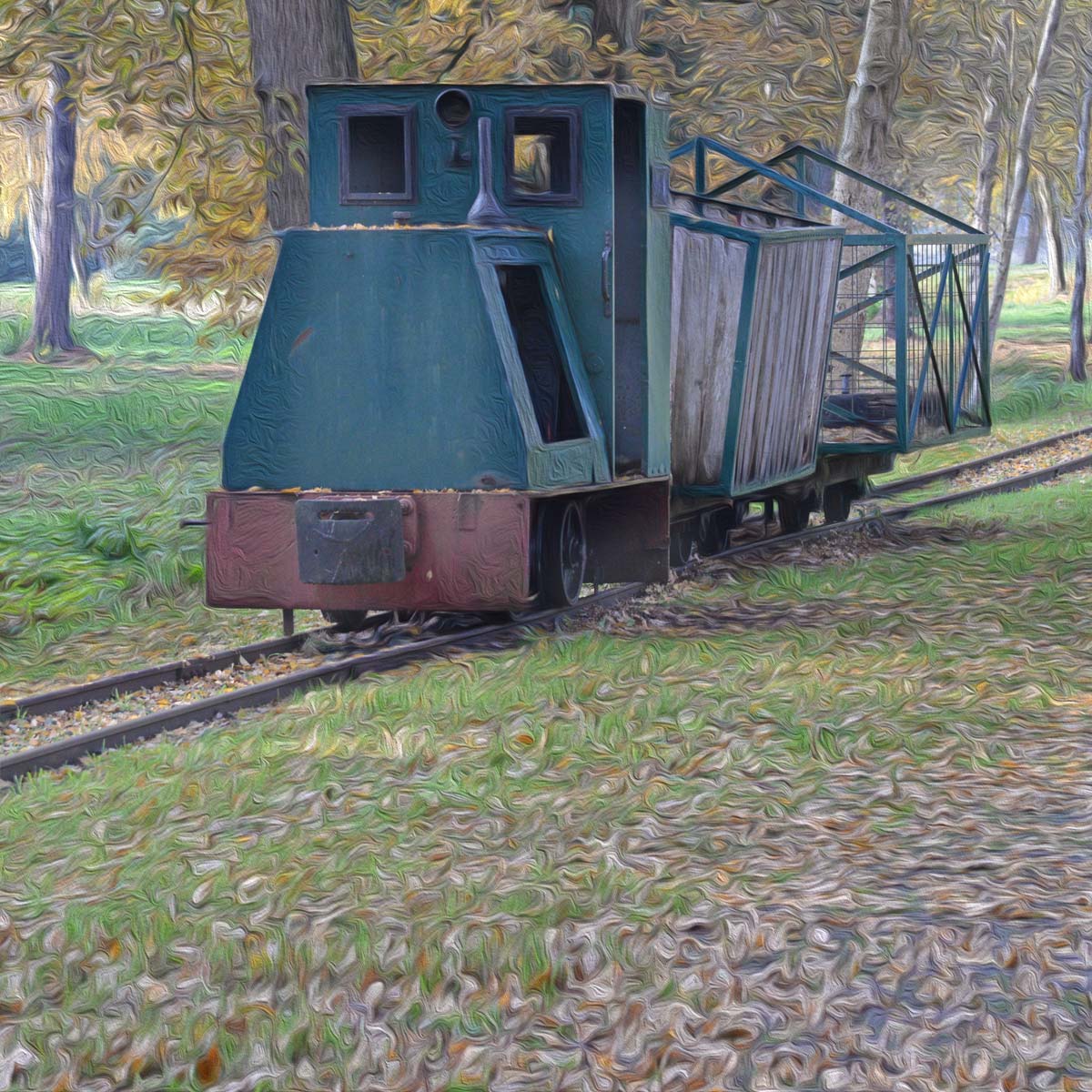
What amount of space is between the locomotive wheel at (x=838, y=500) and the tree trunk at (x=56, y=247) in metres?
16.5

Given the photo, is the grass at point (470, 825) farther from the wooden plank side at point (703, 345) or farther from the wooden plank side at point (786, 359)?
the wooden plank side at point (786, 359)

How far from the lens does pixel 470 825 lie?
6.67 m

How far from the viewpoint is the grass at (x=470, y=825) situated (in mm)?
5246

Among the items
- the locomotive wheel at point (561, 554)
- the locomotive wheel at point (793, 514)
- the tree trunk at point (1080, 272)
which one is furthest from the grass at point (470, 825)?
the tree trunk at point (1080, 272)

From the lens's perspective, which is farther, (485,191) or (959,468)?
(959,468)

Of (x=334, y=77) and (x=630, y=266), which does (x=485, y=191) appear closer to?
(x=630, y=266)

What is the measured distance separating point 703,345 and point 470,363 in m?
2.85

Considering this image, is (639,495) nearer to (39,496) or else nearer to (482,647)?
(482,647)

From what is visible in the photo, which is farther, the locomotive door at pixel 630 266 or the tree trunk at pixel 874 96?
the tree trunk at pixel 874 96

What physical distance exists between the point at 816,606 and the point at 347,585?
10.6ft

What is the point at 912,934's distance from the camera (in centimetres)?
531

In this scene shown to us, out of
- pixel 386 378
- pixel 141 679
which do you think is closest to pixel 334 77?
pixel 386 378

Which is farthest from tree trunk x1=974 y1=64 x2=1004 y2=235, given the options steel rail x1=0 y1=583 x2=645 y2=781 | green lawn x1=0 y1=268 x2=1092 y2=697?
steel rail x1=0 y1=583 x2=645 y2=781

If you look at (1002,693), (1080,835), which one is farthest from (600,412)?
(1080,835)
